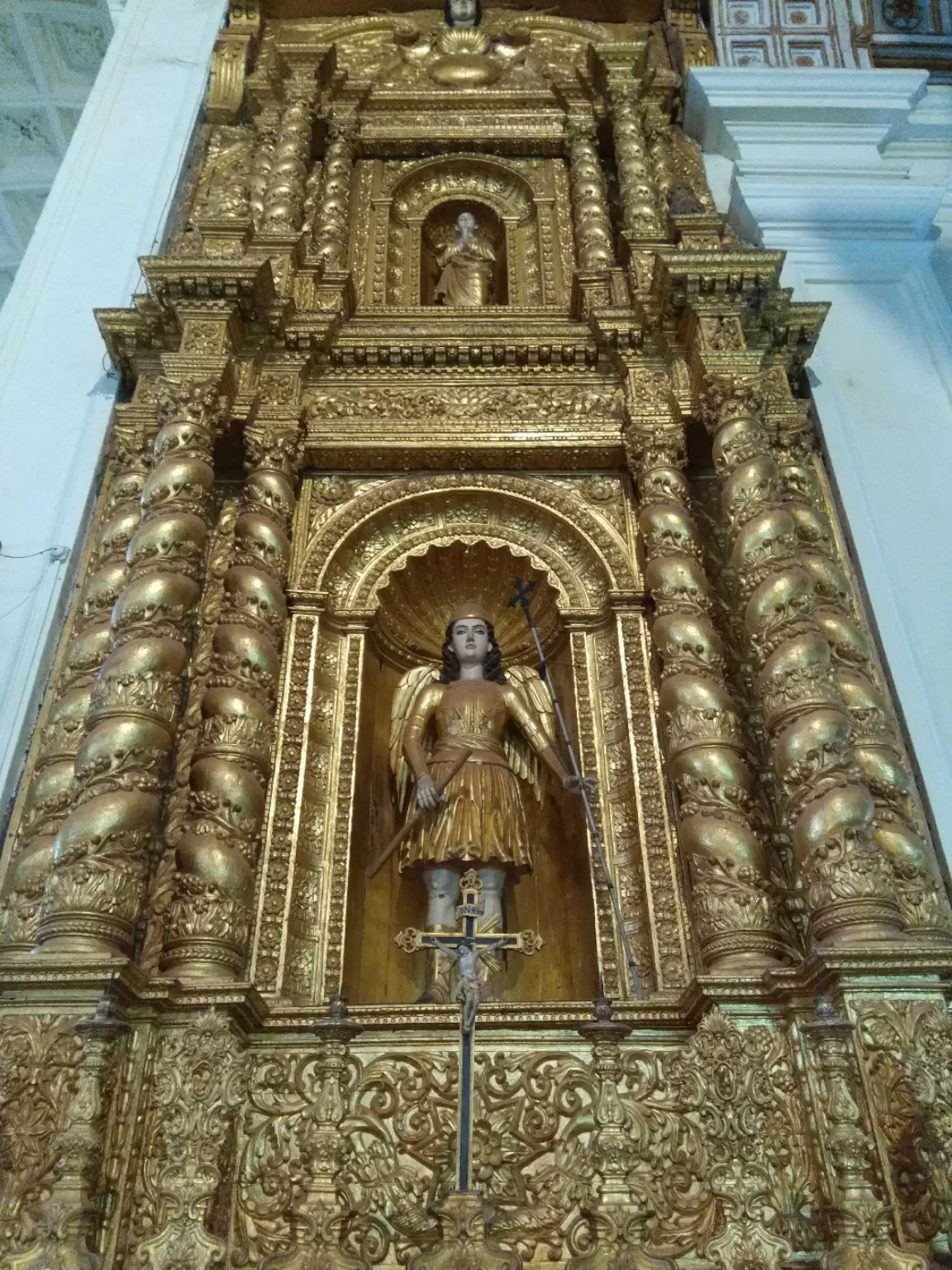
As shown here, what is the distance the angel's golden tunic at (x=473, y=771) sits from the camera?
5406 millimetres

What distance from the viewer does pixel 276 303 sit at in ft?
21.6

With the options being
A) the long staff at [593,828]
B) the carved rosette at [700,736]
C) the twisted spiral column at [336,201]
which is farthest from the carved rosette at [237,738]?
the twisted spiral column at [336,201]

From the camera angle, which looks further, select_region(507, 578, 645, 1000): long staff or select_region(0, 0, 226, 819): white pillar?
select_region(0, 0, 226, 819): white pillar

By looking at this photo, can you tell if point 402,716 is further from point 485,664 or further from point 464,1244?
point 464,1244

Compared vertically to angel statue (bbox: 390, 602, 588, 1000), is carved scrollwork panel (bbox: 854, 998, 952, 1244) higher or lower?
lower

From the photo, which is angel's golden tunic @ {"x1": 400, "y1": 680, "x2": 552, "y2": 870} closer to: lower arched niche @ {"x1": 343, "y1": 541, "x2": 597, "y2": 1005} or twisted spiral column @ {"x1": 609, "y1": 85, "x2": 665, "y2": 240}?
lower arched niche @ {"x1": 343, "y1": 541, "x2": 597, "y2": 1005}

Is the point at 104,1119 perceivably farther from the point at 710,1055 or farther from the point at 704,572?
the point at 704,572

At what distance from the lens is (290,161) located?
8.10 metres

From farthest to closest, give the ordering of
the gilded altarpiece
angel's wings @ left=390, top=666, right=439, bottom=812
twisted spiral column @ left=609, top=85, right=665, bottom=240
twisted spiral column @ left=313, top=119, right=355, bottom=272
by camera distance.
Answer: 1. twisted spiral column @ left=313, top=119, right=355, bottom=272
2. twisted spiral column @ left=609, top=85, right=665, bottom=240
3. angel's wings @ left=390, top=666, right=439, bottom=812
4. the gilded altarpiece

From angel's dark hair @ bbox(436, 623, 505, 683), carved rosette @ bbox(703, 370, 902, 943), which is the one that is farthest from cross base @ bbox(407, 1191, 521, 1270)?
angel's dark hair @ bbox(436, 623, 505, 683)

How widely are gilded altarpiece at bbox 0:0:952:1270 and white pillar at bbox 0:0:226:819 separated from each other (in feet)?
0.68

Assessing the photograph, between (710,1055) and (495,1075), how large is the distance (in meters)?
0.89

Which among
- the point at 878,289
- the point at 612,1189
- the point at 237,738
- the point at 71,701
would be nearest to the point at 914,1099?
the point at 612,1189

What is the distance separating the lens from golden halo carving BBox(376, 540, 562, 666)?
6.49m
